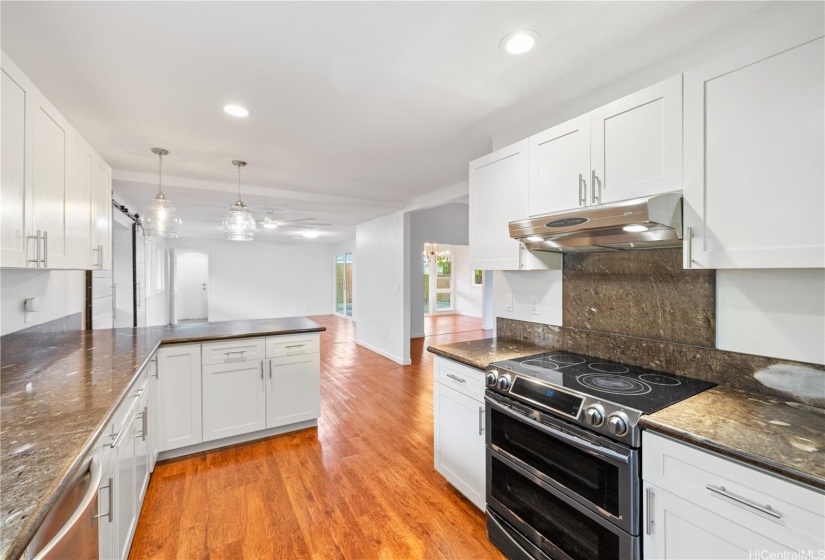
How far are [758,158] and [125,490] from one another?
295 cm

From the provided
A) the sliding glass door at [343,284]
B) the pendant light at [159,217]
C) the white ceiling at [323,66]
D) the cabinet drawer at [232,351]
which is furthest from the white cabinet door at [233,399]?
the sliding glass door at [343,284]

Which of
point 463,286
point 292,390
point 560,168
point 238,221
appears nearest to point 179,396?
point 292,390

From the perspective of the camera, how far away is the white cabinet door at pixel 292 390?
3.07 meters

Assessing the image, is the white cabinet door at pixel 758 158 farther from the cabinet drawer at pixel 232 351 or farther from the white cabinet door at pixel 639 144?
the cabinet drawer at pixel 232 351

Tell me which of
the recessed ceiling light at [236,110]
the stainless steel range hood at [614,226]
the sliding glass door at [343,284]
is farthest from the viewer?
the sliding glass door at [343,284]

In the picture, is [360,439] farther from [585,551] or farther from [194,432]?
[585,551]

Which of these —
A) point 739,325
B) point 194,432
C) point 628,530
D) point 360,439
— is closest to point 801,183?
point 739,325

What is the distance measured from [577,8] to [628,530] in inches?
79.6

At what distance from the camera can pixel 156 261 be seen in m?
7.95

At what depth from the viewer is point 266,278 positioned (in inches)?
403

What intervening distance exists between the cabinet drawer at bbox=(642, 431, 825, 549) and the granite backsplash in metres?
0.67

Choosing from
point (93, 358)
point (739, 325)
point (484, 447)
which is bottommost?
point (484, 447)

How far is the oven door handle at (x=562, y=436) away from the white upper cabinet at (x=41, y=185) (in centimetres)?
212

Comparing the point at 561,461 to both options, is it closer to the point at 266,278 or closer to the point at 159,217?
the point at 159,217
